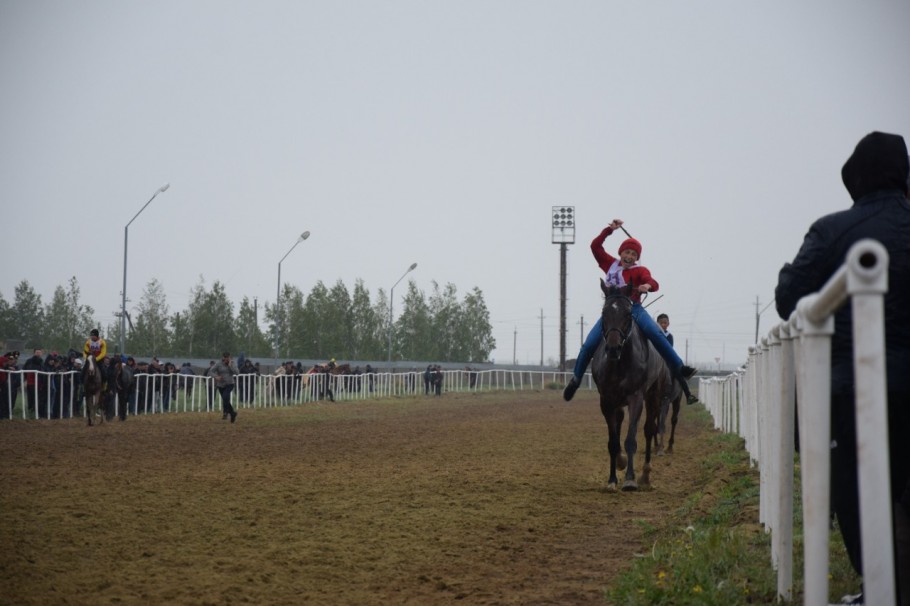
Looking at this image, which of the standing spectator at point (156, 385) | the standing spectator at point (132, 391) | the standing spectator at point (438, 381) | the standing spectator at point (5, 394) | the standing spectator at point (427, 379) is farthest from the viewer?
the standing spectator at point (438, 381)

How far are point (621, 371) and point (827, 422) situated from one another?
8047 millimetres

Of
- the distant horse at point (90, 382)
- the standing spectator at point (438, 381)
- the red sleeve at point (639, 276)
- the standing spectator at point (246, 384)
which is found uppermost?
the red sleeve at point (639, 276)

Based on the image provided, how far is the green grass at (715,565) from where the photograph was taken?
A: 4.85 metres

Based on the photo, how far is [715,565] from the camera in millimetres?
5566

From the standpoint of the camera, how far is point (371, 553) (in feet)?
22.1

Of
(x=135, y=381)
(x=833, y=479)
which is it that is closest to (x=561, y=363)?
(x=135, y=381)

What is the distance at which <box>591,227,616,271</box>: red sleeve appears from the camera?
11.9 m

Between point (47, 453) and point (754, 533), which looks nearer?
point (754, 533)

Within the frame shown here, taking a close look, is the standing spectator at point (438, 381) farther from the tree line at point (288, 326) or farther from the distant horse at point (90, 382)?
the distant horse at point (90, 382)

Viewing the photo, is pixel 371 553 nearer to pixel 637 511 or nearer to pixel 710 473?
pixel 637 511

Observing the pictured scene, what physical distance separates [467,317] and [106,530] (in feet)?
332

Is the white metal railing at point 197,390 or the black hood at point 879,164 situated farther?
the white metal railing at point 197,390

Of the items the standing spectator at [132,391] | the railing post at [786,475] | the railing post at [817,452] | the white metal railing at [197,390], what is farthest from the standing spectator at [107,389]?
the railing post at [817,452]

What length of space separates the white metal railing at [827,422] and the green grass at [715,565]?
257mm
